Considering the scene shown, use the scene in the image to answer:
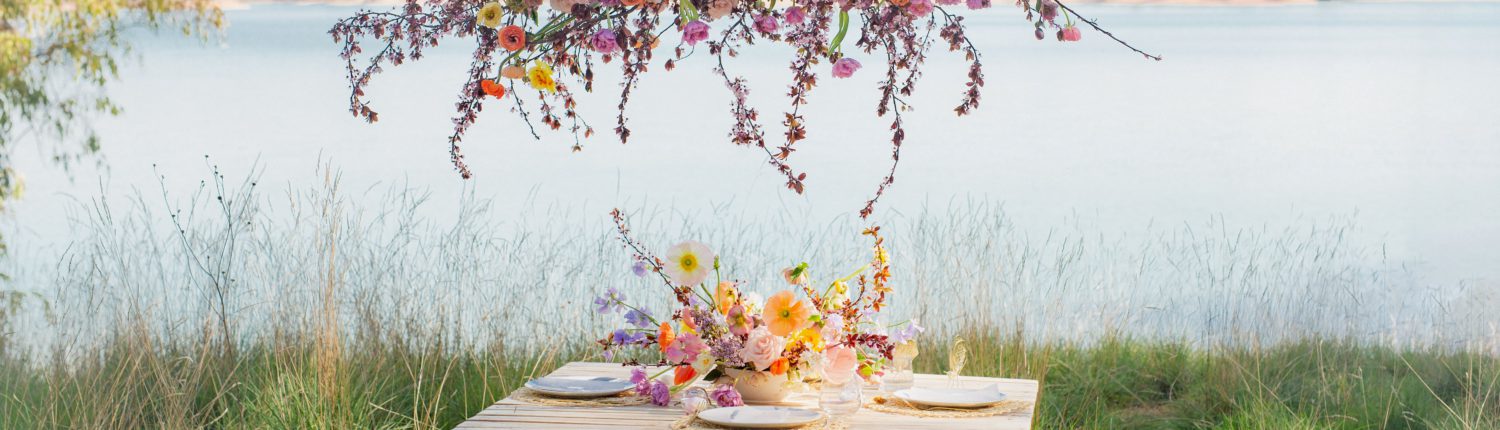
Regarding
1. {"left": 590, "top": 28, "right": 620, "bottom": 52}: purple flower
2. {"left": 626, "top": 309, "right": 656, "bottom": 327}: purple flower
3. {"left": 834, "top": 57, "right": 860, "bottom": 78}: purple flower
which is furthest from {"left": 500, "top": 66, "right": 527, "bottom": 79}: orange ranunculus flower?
{"left": 626, "top": 309, "right": 656, "bottom": 327}: purple flower

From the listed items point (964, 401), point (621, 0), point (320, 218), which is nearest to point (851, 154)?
point (320, 218)

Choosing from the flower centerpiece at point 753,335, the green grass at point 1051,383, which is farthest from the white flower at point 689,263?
the green grass at point 1051,383

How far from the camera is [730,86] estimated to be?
2508 mm

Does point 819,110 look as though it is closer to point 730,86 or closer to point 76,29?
point 76,29

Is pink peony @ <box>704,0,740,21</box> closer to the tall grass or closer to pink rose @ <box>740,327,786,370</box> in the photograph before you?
pink rose @ <box>740,327,786,370</box>

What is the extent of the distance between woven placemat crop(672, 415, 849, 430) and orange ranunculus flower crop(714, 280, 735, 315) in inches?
9.5

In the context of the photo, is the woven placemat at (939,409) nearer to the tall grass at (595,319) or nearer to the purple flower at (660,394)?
the purple flower at (660,394)

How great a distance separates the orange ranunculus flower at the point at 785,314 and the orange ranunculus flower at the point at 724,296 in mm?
87

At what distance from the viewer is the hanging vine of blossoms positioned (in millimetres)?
2139

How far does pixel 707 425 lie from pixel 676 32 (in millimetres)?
795

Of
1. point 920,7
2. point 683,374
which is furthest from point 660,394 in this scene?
point 920,7

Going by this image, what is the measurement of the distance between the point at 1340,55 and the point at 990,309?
40.6ft

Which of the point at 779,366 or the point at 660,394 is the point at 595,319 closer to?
the point at 660,394

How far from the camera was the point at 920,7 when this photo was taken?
81.6 inches
